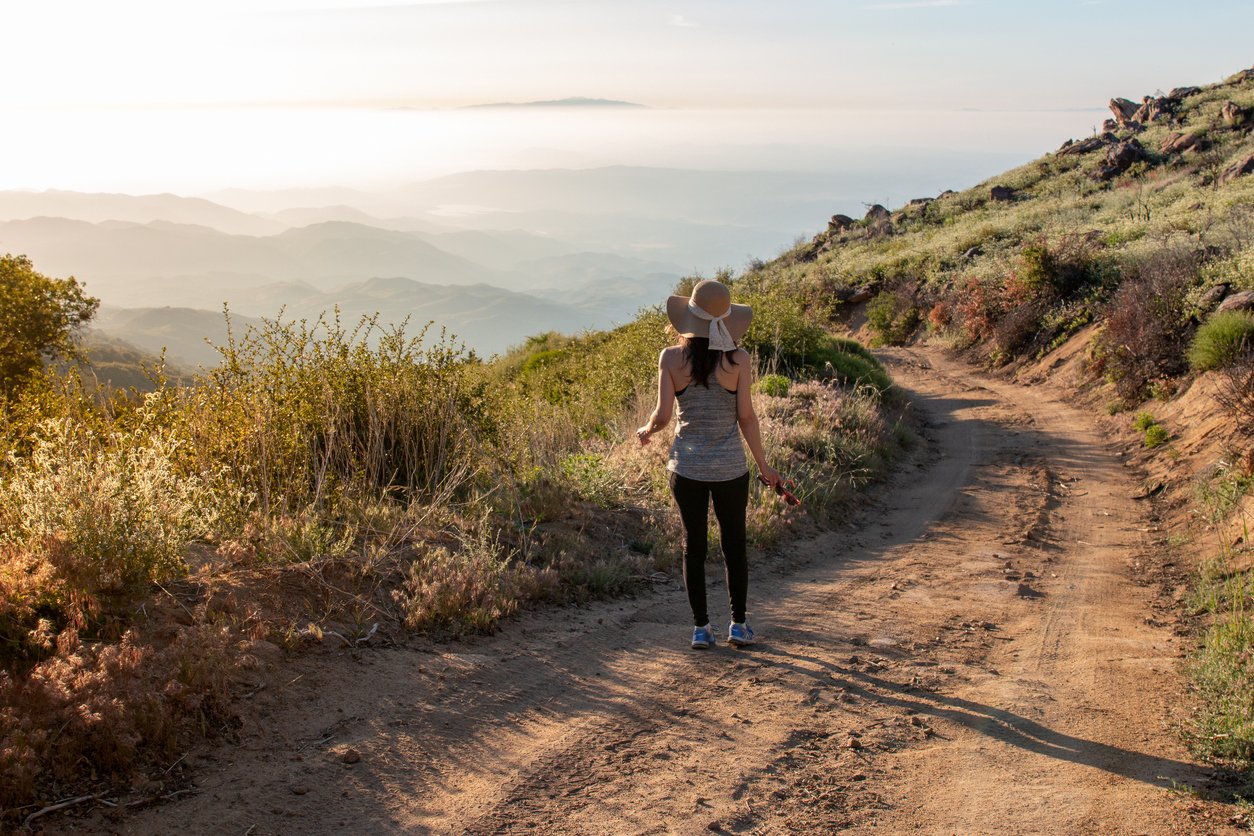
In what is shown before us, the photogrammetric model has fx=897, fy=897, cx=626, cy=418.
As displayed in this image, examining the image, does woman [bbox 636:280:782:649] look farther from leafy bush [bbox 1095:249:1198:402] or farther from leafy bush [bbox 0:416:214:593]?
leafy bush [bbox 1095:249:1198:402]

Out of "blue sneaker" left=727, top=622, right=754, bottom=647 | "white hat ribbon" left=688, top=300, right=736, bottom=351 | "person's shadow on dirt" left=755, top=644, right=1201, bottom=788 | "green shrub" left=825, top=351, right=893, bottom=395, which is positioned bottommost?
"person's shadow on dirt" left=755, top=644, right=1201, bottom=788

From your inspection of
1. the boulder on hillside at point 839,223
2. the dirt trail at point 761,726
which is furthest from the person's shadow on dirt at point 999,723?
the boulder on hillside at point 839,223

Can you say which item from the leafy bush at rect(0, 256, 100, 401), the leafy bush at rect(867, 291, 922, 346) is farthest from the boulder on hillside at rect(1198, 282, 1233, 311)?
the leafy bush at rect(0, 256, 100, 401)

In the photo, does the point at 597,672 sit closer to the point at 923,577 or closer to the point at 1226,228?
the point at 923,577

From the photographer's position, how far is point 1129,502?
10.2 m

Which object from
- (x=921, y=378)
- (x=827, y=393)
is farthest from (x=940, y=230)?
(x=827, y=393)

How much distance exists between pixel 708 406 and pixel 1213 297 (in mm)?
12554

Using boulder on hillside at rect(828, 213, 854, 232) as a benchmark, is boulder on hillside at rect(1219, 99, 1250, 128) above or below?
above

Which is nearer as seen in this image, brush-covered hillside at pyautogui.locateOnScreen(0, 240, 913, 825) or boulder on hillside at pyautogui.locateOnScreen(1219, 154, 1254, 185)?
brush-covered hillside at pyautogui.locateOnScreen(0, 240, 913, 825)

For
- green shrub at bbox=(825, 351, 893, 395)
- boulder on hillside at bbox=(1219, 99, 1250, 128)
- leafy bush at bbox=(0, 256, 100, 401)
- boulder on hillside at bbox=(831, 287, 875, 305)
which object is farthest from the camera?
boulder on hillside at bbox=(1219, 99, 1250, 128)

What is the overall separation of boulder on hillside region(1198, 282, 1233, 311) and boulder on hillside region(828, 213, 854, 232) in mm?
33418

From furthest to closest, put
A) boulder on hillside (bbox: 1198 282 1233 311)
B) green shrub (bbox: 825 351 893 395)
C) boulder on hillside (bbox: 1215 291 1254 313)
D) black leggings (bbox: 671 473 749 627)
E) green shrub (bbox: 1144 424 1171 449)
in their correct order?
green shrub (bbox: 825 351 893 395), boulder on hillside (bbox: 1198 282 1233 311), boulder on hillside (bbox: 1215 291 1254 313), green shrub (bbox: 1144 424 1171 449), black leggings (bbox: 671 473 749 627)

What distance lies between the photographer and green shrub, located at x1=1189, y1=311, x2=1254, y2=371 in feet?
39.0

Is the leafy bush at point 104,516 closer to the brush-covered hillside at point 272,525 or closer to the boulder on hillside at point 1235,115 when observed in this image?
the brush-covered hillside at point 272,525
